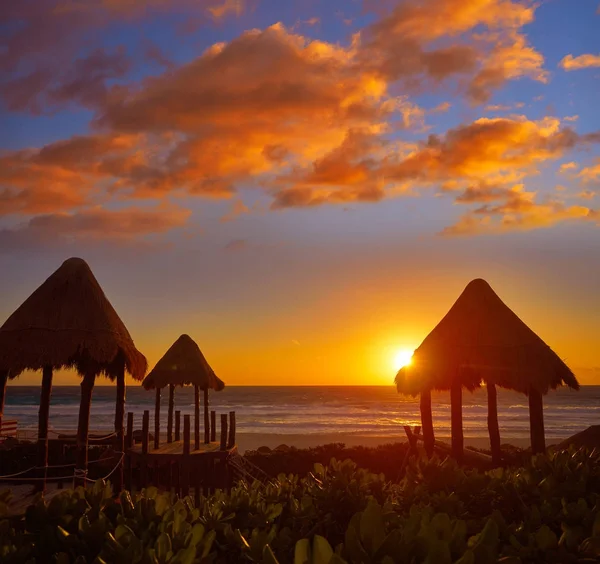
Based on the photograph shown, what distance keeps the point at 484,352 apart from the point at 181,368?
37.8ft

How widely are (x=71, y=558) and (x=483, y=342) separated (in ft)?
37.1

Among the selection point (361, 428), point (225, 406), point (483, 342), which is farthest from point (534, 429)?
point (225, 406)

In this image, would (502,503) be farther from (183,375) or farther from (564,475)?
(183,375)

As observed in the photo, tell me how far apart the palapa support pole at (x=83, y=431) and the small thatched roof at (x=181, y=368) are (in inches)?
311

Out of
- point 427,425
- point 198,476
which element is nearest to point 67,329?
point 198,476

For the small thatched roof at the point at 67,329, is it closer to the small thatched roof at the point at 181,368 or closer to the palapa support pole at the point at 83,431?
the palapa support pole at the point at 83,431

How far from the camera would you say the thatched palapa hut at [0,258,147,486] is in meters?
12.6

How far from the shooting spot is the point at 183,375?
21.5m

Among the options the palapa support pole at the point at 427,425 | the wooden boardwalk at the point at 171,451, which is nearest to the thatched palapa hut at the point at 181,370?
the wooden boardwalk at the point at 171,451

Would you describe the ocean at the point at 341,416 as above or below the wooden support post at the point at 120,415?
below

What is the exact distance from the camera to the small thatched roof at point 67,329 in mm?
12602

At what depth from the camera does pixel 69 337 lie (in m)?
12.7

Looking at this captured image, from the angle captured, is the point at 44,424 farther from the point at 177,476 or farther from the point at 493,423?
the point at 493,423

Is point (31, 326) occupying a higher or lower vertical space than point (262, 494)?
higher
